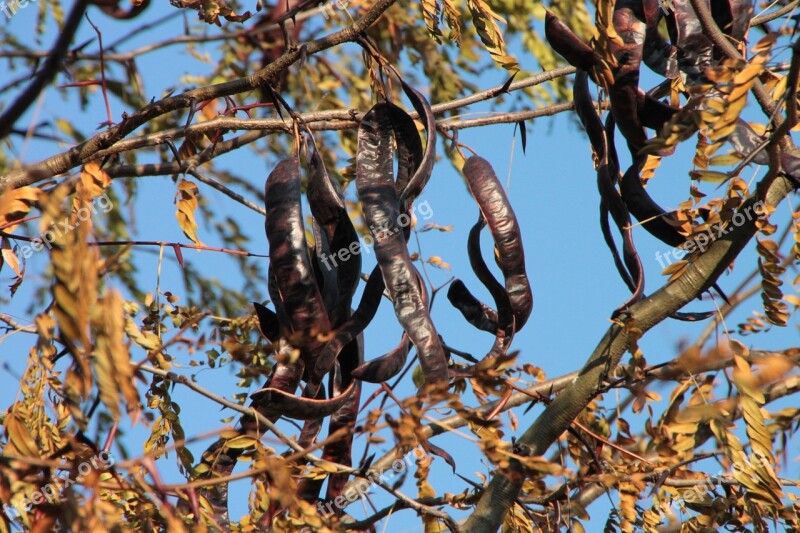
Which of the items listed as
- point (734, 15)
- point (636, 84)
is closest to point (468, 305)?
point (636, 84)

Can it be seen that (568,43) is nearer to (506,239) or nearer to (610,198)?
(610,198)

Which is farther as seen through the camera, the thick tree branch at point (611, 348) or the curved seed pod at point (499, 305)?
the curved seed pod at point (499, 305)

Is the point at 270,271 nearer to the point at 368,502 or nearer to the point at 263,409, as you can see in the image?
the point at 263,409

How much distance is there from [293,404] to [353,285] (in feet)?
1.08

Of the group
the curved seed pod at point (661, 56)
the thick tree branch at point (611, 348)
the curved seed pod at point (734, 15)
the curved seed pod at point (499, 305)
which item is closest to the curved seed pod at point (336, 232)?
the curved seed pod at point (499, 305)

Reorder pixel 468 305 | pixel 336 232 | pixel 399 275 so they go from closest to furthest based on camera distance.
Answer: pixel 399 275
pixel 336 232
pixel 468 305

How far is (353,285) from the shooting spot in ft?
7.04

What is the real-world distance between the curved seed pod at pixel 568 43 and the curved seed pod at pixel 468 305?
655mm

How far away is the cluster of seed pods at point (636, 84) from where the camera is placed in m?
2.03

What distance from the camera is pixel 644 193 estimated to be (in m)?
2.17

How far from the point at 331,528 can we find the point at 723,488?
1.29 m

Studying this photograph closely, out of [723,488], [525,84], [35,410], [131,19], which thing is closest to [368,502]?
[35,410]

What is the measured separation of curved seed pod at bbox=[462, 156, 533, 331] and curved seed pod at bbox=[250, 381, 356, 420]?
0.50 metres

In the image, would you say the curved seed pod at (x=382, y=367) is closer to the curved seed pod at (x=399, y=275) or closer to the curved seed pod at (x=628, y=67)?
the curved seed pod at (x=399, y=275)
